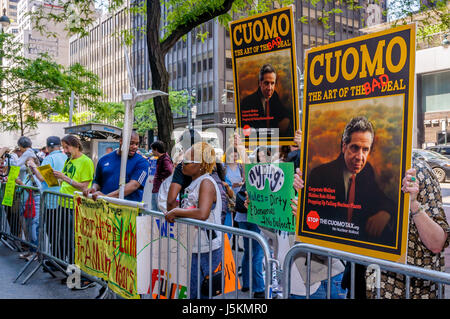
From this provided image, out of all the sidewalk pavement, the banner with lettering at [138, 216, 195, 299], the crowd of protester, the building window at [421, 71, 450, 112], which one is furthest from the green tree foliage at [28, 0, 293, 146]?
the building window at [421, 71, 450, 112]

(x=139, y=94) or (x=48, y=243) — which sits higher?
(x=139, y=94)

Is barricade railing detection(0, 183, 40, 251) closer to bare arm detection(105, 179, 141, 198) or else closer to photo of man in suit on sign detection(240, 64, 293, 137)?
bare arm detection(105, 179, 141, 198)

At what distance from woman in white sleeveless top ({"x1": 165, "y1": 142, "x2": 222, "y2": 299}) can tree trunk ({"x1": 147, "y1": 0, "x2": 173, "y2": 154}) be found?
3.29m

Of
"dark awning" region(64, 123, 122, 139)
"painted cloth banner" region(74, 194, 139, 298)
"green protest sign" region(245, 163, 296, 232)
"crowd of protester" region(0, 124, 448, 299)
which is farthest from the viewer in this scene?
"dark awning" region(64, 123, 122, 139)

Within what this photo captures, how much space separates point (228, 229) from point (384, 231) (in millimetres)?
1189

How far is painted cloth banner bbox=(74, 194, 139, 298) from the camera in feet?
14.5

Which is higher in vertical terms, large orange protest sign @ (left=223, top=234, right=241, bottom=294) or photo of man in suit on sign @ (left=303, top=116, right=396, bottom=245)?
photo of man in suit on sign @ (left=303, top=116, right=396, bottom=245)

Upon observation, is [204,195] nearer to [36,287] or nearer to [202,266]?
[202,266]

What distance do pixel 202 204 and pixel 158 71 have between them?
4.08 m

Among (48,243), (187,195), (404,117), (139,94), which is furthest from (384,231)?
(48,243)

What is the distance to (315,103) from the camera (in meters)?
3.21
